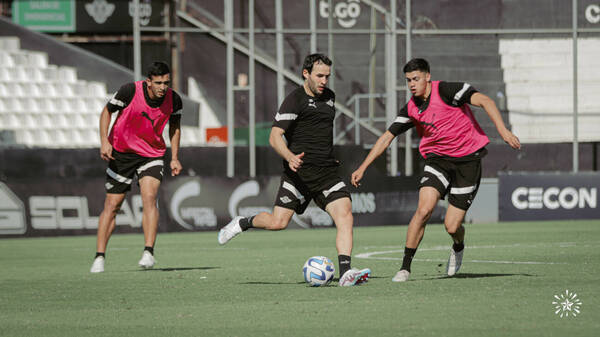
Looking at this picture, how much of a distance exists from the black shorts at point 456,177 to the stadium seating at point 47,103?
16.3 meters

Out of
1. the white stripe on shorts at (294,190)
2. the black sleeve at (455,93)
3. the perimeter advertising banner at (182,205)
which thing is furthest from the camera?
the perimeter advertising banner at (182,205)

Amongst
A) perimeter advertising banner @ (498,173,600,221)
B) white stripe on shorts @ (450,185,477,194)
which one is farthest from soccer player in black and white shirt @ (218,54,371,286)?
perimeter advertising banner @ (498,173,600,221)

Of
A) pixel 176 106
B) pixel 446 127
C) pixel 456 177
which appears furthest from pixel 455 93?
pixel 176 106

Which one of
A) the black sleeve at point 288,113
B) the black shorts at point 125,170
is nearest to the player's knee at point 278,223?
the black sleeve at point 288,113

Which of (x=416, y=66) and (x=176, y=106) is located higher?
(x=416, y=66)

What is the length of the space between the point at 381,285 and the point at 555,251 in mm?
4538

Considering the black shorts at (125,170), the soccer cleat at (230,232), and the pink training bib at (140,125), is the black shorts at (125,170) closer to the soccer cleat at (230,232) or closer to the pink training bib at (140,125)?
the pink training bib at (140,125)

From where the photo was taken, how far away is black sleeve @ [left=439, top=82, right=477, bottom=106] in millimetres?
8617

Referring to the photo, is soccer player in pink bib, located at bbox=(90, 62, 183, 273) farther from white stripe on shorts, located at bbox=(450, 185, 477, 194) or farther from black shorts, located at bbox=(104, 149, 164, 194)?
white stripe on shorts, located at bbox=(450, 185, 477, 194)

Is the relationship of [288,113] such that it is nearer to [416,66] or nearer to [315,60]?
[315,60]

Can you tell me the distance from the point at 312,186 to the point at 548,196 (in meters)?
13.6

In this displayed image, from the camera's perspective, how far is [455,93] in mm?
8656

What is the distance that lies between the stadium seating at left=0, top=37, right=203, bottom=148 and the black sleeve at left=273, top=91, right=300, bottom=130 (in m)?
16.1

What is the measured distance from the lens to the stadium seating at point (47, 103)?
24609 mm
